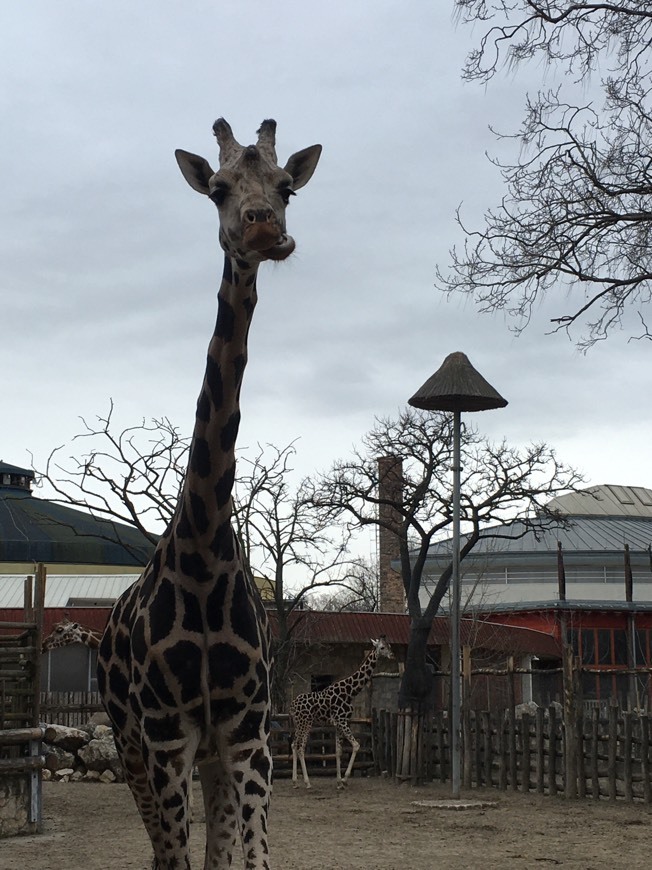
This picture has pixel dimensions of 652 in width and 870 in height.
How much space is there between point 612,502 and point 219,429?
61378 millimetres

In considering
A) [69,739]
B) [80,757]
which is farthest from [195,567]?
[69,739]

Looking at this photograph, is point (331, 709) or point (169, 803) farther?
point (331, 709)

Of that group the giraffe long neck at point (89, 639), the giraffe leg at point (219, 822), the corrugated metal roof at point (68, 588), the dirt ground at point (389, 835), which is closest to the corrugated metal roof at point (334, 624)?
the corrugated metal roof at point (68, 588)

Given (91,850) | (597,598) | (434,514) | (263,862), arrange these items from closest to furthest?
(263,862), (91,850), (434,514), (597,598)

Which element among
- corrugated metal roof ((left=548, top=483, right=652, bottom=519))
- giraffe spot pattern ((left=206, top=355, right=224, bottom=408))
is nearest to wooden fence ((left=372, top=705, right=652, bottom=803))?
giraffe spot pattern ((left=206, top=355, right=224, bottom=408))

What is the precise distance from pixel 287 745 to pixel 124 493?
5609 mm

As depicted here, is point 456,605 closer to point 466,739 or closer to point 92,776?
point 466,739

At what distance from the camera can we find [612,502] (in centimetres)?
6412

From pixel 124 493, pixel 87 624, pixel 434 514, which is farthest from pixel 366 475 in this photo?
pixel 87 624

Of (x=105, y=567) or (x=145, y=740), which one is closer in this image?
(x=145, y=740)

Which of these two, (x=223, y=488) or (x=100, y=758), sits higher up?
(x=223, y=488)

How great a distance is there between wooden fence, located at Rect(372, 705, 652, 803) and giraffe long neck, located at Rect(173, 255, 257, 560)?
37.4 ft

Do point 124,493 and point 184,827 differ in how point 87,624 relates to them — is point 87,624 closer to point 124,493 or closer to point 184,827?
point 124,493

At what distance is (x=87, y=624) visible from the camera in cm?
2675
